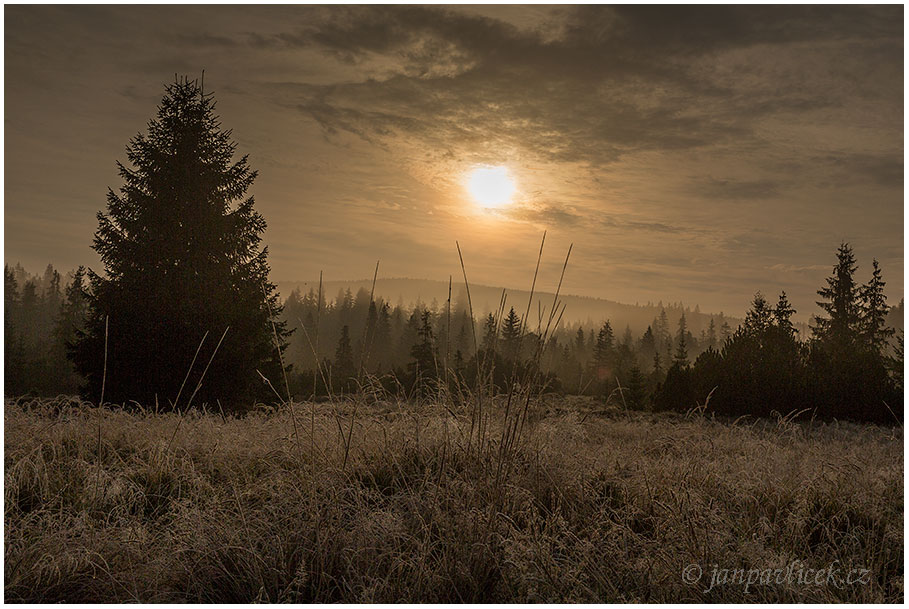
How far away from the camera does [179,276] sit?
11.4 m

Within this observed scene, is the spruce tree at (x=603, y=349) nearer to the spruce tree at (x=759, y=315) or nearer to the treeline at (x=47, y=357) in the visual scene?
the spruce tree at (x=759, y=315)

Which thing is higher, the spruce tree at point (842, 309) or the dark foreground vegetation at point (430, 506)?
the spruce tree at point (842, 309)

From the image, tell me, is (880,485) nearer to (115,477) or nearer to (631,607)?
(631,607)

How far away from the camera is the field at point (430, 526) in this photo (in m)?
2.33

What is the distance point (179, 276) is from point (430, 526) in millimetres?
10435

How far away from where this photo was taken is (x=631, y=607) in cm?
209

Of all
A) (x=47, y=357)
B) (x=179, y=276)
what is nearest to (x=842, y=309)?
(x=179, y=276)

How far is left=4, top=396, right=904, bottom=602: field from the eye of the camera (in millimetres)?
2328

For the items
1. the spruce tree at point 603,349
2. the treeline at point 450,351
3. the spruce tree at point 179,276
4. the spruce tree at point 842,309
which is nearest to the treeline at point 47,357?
the spruce tree at point 179,276

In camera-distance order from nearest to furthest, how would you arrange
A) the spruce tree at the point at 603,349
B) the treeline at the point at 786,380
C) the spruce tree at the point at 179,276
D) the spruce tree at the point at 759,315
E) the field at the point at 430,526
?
the field at the point at 430,526 → the spruce tree at the point at 179,276 → the treeline at the point at 786,380 → the spruce tree at the point at 759,315 → the spruce tree at the point at 603,349

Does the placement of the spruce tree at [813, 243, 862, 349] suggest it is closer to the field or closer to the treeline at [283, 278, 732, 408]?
the treeline at [283, 278, 732, 408]

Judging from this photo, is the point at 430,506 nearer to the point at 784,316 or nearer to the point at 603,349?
the point at 784,316

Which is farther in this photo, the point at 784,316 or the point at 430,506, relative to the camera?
the point at 784,316

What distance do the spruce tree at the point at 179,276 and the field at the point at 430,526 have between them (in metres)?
6.99
